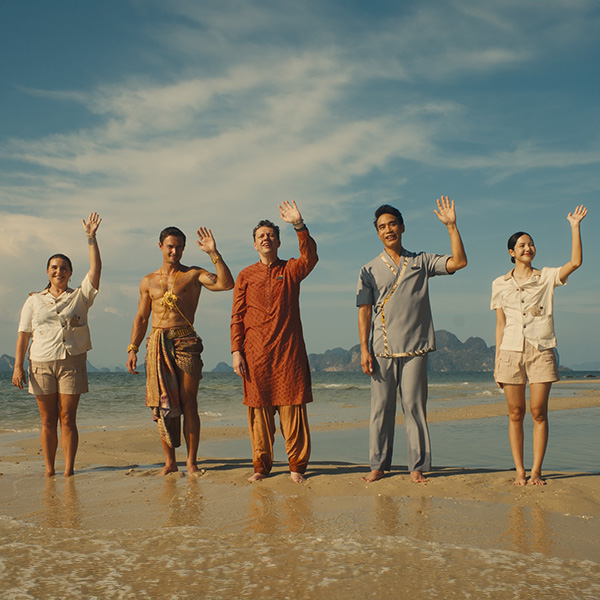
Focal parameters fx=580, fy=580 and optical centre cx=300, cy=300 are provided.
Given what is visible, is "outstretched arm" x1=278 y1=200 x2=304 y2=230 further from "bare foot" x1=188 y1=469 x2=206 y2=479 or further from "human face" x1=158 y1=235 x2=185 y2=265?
"bare foot" x1=188 y1=469 x2=206 y2=479

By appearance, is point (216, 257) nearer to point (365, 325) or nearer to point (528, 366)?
point (365, 325)

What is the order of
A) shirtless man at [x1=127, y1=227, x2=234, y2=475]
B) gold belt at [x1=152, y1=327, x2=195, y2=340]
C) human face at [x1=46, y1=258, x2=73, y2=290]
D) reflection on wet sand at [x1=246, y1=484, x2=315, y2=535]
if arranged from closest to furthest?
reflection on wet sand at [x1=246, y1=484, x2=315, y2=535]
shirtless man at [x1=127, y1=227, x2=234, y2=475]
gold belt at [x1=152, y1=327, x2=195, y2=340]
human face at [x1=46, y1=258, x2=73, y2=290]

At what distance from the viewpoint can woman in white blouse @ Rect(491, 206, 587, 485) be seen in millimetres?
4570

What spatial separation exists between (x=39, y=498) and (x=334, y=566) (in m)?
2.75

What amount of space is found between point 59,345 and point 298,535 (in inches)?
127

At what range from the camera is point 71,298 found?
18.3 ft

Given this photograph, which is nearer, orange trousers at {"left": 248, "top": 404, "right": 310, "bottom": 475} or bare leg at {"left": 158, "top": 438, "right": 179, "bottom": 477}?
orange trousers at {"left": 248, "top": 404, "right": 310, "bottom": 475}

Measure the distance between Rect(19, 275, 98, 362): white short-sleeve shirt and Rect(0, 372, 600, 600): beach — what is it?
1.19 meters

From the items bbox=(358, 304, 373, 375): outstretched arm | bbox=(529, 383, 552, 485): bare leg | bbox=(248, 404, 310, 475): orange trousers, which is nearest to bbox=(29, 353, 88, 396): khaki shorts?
bbox=(248, 404, 310, 475): orange trousers

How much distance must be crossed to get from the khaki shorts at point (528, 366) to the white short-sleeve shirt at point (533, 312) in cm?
5

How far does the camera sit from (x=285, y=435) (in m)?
5.06

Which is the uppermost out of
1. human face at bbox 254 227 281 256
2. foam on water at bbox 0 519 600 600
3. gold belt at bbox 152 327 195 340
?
human face at bbox 254 227 281 256

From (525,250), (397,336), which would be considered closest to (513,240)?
(525,250)

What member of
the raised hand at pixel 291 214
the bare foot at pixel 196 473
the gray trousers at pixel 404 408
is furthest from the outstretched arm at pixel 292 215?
the bare foot at pixel 196 473
